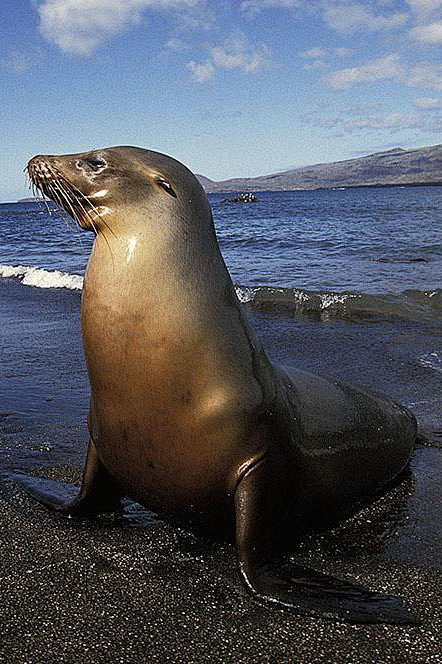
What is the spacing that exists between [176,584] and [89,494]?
75cm

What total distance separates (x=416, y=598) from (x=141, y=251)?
1.84 meters

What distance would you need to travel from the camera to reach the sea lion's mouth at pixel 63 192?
321cm

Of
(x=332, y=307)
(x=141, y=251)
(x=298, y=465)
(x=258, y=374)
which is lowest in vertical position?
(x=332, y=307)

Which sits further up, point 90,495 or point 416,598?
point 90,495

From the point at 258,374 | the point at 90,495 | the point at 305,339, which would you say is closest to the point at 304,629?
the point at 258,374

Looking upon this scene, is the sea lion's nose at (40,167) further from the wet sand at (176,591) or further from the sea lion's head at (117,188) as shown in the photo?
the wet sand at (176,591)

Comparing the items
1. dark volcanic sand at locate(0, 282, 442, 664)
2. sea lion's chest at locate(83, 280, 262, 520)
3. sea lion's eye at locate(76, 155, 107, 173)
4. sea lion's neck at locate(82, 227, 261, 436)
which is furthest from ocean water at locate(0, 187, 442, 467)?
sea lion's chest at locate(83, 280, 262, 520)

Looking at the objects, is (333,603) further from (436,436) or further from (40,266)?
(40,266)

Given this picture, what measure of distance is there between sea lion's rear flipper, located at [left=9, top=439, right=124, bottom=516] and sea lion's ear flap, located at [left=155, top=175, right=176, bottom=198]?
125 centimetres

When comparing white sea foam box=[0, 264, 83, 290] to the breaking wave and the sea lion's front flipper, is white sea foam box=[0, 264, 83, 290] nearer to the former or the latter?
the breaking wave

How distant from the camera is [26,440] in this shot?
4.79m

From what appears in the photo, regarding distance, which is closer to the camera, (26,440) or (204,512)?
(204,512)

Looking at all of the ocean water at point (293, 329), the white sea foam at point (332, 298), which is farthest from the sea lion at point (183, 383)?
the white sea foam at point (332, 298)

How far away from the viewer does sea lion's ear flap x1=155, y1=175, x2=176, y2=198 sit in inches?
126
